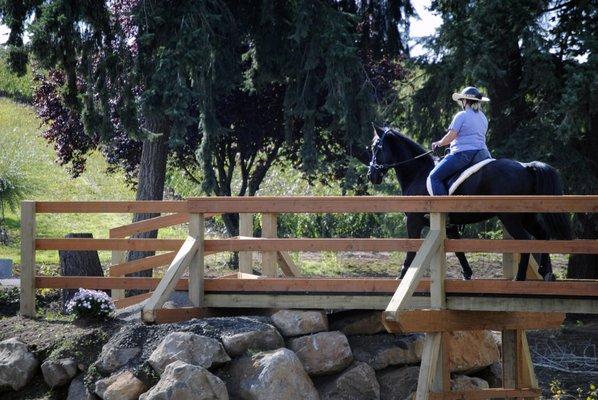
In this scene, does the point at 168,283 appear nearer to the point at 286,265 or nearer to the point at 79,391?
the point at 79,391

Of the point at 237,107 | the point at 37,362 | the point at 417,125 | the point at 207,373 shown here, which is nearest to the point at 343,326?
the point at 207,373

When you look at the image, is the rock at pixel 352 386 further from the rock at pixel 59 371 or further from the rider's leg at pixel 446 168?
the rock at pixel 59 371

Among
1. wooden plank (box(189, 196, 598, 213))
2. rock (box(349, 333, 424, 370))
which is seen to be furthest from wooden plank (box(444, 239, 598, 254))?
rock (box(349, 333, 424, 370))

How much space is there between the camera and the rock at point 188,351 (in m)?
9.66

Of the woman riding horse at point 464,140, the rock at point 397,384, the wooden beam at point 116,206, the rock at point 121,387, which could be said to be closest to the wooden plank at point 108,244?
the wooden beam at point 116,206

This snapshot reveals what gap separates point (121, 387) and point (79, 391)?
0.70 meters

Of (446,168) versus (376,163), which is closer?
(446,168)

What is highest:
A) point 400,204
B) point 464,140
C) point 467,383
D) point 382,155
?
point 464,140

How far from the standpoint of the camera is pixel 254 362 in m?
9.77

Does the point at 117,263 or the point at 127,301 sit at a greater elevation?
the point at 117,263

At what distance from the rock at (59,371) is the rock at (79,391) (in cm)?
10

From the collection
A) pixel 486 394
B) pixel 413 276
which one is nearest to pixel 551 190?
pixel 413 276

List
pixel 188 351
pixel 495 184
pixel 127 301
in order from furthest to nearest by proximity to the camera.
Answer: pixel 127 301
pixel 495 184
pixel 188 351

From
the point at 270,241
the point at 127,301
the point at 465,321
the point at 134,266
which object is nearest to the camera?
the point at 465,321
